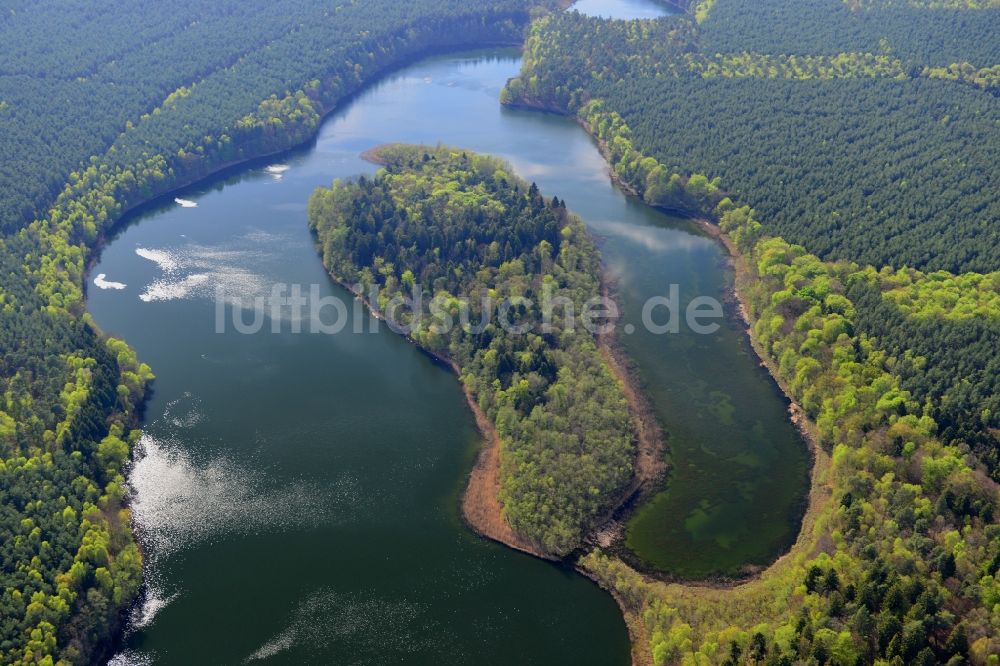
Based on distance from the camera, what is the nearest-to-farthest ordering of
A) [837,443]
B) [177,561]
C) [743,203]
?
[177,561], [837,443], [743,203]

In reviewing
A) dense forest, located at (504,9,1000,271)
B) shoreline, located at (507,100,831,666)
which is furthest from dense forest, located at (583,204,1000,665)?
dense forest, located at (504,9,1000,271)

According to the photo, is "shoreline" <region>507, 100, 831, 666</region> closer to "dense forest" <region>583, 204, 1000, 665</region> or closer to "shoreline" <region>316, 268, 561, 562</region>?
"dense forest" <region>583, 204, 1000, 665</region>

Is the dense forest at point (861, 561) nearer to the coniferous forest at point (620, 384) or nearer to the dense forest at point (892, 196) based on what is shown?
the coniferous forest at point (620, 384)

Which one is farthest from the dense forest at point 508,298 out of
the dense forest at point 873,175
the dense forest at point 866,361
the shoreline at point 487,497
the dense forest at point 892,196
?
the dense forest at point 873,175

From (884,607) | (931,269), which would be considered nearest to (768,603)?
(884,607)

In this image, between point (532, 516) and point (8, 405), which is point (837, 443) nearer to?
point (532, 516)

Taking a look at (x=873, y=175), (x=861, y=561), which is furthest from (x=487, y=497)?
(x=873, y=175)
